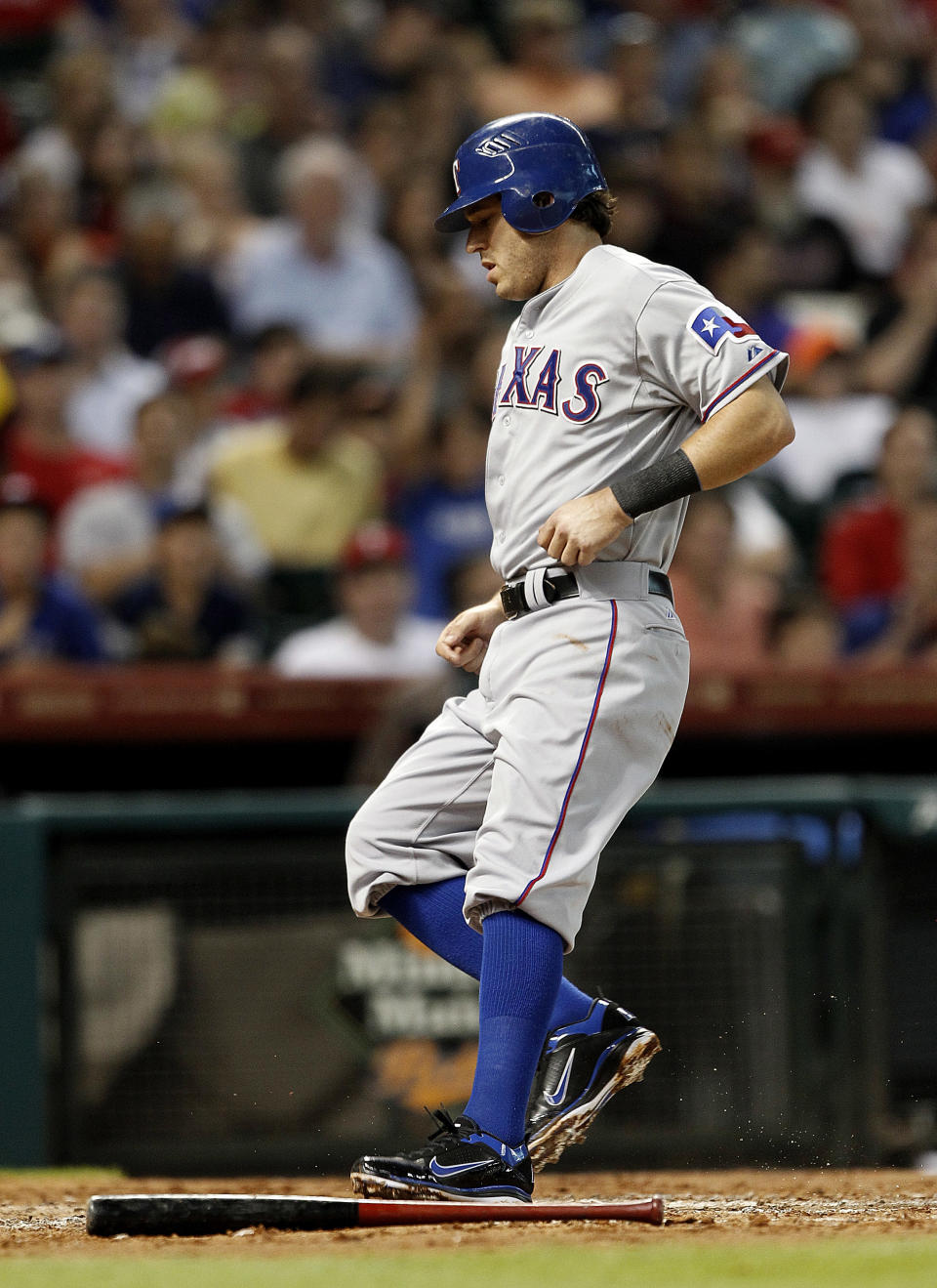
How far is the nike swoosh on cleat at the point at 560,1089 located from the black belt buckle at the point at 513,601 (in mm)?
749

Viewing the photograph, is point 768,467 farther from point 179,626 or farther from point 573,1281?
point 573,1281

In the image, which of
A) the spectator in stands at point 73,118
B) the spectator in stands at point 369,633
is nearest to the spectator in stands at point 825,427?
the spectator in stands at point 369,633

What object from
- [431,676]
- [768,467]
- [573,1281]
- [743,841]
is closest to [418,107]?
[768,467]

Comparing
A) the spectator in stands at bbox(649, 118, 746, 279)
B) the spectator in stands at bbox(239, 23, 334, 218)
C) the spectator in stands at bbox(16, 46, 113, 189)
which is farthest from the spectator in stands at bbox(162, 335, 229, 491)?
the spectator in stands at bbox(649, 118, 746, 279)

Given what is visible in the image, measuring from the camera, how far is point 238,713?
19.3 ft

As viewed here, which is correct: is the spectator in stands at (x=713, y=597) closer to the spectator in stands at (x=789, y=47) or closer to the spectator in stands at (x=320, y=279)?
the spectator in stands at (x=320, y=279)

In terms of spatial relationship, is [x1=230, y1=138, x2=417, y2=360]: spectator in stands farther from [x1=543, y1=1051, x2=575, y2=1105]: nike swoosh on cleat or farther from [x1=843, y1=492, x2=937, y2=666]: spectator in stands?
[x1=543, y1=1051, x2=575, y2=1105]: nike swoosh on cleat

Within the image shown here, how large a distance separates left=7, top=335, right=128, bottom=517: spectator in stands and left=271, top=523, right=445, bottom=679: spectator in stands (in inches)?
49.8

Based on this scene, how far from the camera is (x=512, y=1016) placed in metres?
3.07

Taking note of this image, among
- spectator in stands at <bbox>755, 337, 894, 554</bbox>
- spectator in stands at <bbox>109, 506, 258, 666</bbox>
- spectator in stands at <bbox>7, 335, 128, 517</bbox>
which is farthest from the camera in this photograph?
spectator in stands at <bbox>755, 337, 894, 554</bbox>

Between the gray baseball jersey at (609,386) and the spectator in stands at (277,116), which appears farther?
the spectator in stands at (277,116)

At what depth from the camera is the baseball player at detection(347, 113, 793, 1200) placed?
3047 millimetres

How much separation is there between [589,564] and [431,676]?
106 inches

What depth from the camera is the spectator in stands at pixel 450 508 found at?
298 inches
